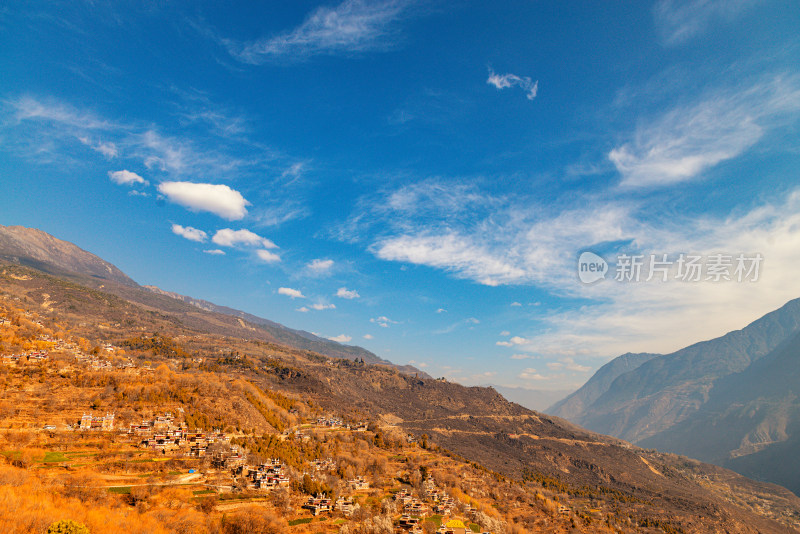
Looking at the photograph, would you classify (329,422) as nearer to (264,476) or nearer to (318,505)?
(264,476)

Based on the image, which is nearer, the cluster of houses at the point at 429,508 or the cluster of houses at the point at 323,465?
the cluster of houses at the point at 429,508

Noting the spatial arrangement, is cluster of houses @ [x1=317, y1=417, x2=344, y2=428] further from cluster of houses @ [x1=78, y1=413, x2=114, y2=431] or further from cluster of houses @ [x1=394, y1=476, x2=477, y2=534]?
cluster of houses @ [x1=78, y1=413, x2=114, y2=431]

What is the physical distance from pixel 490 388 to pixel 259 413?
15160 centimetres

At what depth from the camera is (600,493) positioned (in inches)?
3841

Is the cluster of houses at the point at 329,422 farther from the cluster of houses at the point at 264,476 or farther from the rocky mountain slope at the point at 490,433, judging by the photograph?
the cluster of houses at the point at 264,476

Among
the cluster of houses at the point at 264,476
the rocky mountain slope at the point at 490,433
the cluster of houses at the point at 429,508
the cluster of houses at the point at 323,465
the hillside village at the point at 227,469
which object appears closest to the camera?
the hillside village at the point at 227,469

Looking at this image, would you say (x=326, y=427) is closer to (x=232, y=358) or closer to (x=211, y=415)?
(x=211, y=415)

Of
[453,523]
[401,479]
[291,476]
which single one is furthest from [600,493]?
[291,476]

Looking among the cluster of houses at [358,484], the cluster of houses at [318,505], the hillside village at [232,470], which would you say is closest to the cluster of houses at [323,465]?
the hillside village at [232,470]

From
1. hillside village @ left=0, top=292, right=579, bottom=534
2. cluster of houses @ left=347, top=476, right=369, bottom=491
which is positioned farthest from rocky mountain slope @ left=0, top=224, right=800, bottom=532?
cluster of houses @ left=347, top=476, right=369, bottom=491

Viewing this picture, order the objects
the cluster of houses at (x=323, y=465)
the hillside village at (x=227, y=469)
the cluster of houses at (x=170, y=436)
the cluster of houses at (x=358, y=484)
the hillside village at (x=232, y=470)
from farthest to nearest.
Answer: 1. the cluster of houses at (x=323, y=465)
2. the cluster of houses at (x=358, y=484)
3. the cluster of houses at (x=170, y=436)
4. the hillside village at (x=232, y=470)
5. the hillside village at (x=227, y=469)

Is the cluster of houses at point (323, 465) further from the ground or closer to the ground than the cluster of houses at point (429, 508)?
further from the ground

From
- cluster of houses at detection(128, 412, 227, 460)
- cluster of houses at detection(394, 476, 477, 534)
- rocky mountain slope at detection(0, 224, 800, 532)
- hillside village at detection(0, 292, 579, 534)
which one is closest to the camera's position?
hillside village at detection(0, 292, 579, 534)

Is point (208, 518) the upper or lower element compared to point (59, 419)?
lower
